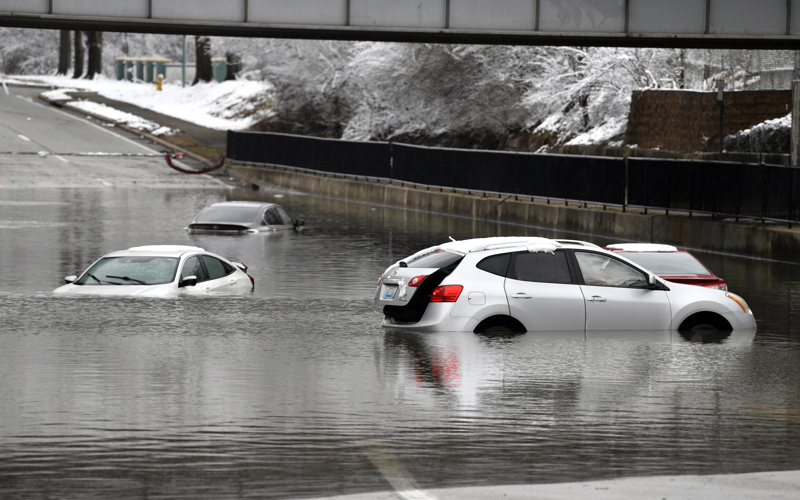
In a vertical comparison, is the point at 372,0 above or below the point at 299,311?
above

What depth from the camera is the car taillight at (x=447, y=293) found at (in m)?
13.8

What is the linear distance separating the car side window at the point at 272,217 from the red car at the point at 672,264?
14.8 meters

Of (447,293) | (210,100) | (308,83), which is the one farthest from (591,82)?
(447,293)

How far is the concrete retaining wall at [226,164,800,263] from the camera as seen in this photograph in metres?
27.7

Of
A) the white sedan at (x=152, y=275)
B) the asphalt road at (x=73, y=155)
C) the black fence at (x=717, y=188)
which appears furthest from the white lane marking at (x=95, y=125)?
the white sedan at (x=152, y=275)

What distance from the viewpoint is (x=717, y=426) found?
970cm

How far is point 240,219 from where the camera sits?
30.2 m

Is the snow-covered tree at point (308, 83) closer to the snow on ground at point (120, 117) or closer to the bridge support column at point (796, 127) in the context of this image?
A: the snow on ground at point (120, 117)

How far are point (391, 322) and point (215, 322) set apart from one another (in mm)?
2458

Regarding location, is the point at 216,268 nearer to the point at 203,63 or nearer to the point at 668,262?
the point at 668,262

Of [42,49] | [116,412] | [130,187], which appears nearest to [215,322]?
[116,412]

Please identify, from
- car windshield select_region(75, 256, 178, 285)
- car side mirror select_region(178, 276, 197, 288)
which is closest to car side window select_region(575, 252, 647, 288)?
car side mirror select_region(178, 276, 197, 288)

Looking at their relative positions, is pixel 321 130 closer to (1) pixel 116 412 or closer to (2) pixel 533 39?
(2) pixel 533 39

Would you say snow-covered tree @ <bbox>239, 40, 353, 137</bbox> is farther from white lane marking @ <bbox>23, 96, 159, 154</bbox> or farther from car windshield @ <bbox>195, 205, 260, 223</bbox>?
car windshield @ <bbox>195, 205, 260, 223</bbox>
